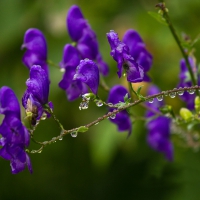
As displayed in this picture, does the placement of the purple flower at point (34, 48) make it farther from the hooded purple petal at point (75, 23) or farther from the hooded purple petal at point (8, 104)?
the hooded purple petal at point (8, 104)

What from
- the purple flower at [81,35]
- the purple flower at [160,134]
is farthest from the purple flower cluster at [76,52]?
the purple flower at [160,134]

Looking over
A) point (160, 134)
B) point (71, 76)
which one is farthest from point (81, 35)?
point (160, 134)

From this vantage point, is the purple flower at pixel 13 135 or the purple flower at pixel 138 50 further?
the purple flower at pixel 138 50

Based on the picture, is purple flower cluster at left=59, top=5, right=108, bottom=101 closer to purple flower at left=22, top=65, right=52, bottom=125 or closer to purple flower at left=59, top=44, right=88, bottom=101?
purple flower at left=59, top=44, right=88, bottom=101

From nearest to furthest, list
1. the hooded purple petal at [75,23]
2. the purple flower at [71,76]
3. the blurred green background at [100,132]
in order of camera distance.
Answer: the purple flower at [71,76] < the hooded purple petal at [75,23] < the blurred green background at [100,132]

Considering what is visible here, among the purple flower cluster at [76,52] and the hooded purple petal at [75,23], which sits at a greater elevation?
the hooded purple petal at [75,23]

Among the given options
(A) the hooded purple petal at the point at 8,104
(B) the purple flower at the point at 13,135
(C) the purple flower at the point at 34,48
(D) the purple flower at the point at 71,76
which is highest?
(C) the purple flower at the point at 34,48

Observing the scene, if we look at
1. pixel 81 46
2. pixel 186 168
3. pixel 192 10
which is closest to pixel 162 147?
pixel 81 46
